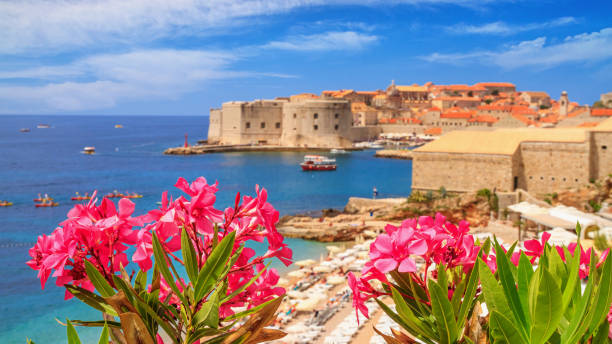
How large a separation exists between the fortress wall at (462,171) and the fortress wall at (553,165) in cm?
71

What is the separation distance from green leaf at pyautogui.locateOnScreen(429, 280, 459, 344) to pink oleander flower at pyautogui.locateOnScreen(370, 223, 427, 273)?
0.27 ft

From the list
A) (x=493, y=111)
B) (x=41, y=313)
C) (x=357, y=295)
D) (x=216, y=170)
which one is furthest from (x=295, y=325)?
(x=493, y=111)

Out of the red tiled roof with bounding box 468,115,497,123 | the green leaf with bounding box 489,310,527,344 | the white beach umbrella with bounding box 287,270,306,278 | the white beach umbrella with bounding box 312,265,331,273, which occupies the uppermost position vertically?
the red tiled roof with bounding box 468,115,497,123

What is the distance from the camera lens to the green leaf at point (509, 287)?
968 mm

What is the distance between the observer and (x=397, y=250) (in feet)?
3.74

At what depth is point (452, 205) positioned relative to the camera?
53.1 ft

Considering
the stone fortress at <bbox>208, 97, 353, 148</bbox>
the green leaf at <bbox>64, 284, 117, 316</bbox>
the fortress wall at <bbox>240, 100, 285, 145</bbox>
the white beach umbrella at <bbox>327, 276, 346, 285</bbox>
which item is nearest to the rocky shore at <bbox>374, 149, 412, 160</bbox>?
the stone fortress at <bbox>208, 97, 353, 148</bbox>

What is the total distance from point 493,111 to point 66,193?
48384 millimetres

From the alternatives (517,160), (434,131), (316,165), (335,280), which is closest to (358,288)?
(335,280)

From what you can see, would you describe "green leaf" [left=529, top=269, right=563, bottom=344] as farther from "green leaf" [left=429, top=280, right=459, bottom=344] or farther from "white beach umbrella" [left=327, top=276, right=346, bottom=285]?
"white beach umbrella" [left=327, top=276, right=346, bottom=285]

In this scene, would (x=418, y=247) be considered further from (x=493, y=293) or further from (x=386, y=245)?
(x=493, y=293)

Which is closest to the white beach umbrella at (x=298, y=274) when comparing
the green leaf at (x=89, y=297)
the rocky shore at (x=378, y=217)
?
the rocky shore at (x=378, y=217)

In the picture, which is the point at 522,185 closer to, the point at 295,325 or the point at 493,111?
the point at 295,325

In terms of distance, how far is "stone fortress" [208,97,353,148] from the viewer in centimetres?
4800
